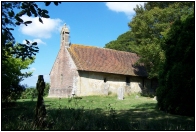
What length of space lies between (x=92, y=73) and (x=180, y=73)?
21808 mm

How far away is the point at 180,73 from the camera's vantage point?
10.5 m

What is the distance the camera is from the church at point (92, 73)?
31.2 metres

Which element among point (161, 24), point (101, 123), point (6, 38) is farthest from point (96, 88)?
point (6, 38)

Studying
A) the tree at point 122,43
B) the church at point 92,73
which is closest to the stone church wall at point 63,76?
the church at point 92,73

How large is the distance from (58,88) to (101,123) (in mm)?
27776

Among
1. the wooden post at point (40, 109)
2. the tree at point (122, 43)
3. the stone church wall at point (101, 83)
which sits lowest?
the wooden post at point (40, 109)

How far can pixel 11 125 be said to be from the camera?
6102mm

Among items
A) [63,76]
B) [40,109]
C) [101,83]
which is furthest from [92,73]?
[40,109]

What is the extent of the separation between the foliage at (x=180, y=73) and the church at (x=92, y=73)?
62.9 feet

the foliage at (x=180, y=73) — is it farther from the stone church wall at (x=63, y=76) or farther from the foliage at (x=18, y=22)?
the stone church wall at (x=63, y=76)

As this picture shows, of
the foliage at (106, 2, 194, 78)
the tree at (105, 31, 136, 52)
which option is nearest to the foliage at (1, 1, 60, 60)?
the foliage at (106, 2, 194, 78)

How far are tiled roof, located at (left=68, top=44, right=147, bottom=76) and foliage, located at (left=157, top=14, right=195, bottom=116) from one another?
1917 cm

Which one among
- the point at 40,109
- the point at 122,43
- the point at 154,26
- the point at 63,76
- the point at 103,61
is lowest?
the point at 40,109

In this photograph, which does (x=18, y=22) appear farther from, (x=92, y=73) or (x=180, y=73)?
(x=92, y=73)
